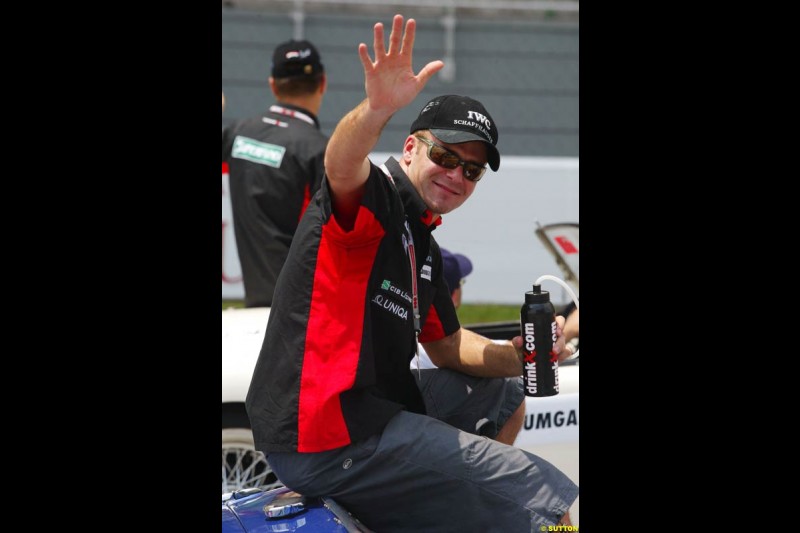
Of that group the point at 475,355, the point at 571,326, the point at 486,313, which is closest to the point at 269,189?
the point at 571,326

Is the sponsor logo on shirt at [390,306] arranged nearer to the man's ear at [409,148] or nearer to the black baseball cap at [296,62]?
the man's ear at [409,148]

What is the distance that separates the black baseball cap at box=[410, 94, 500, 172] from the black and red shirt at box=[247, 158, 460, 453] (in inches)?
8.3

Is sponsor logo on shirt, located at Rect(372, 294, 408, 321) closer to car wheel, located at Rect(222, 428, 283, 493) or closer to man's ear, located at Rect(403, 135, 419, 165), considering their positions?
man's ear, located at Rect(403, 135, 419, 165)

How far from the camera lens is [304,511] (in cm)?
254

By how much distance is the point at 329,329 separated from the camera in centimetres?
242

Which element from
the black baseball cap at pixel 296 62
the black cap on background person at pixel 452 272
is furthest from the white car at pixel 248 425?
the black baseball cap at pixel 296 62

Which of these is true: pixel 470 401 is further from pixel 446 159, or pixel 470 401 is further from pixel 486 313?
pixel 486 313

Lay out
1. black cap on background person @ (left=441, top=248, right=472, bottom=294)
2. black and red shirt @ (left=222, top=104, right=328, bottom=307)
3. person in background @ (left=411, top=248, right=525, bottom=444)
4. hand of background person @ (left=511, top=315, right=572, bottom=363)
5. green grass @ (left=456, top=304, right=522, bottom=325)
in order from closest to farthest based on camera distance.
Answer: hand of background person @ (left=511, top=315, right=572, bottom=363), person in background @ (left=411, top=248, right=525, bottom=444), black cap on background person @ (left=441, top=248, right=472, bottom=294), black and red shirt @ (left=222, top=104, right=328, bottom=307), green grass @ (left=456, top=304, right=522, bottom=325)

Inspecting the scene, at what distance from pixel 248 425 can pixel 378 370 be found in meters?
1.23

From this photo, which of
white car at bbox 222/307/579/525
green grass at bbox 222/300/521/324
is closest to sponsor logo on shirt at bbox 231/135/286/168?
white car at bbox 222/307/579/525

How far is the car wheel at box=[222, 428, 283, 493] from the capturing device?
3.69 metres

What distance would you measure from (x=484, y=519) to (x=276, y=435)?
0.61m

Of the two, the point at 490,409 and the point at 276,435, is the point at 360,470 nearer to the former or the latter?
the point at 276,435

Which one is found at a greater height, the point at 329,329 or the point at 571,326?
the point at 329,329
